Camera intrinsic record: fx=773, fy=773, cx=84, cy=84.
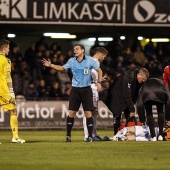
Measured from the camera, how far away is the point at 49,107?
88.0ft

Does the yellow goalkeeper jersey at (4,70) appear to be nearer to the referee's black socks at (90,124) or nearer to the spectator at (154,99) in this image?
the referee's black socks at (90,124)

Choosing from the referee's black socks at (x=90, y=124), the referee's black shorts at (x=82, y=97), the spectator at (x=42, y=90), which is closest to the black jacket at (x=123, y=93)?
the referee's black socks at (x=90, y=124)

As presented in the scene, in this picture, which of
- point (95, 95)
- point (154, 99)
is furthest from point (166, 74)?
point (95, 95)

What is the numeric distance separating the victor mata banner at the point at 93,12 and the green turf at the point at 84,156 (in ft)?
36.9

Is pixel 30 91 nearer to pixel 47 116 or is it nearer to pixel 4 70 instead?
pixel 47 116

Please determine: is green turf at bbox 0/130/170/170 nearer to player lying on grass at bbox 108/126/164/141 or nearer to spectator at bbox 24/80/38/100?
player lying on grass at bbox 108/126/164/141

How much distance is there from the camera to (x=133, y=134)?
18125 millimetres

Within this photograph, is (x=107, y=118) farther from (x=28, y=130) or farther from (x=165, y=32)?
(x=165, y=32)

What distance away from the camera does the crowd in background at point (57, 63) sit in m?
27.9

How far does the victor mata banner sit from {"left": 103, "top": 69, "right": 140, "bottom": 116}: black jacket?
8.91 metres

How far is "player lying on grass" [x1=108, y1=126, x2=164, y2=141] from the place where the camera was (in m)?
18.0

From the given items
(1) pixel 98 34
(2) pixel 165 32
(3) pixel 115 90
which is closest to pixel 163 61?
(2) pixel 165 32

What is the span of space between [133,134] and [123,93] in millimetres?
1006

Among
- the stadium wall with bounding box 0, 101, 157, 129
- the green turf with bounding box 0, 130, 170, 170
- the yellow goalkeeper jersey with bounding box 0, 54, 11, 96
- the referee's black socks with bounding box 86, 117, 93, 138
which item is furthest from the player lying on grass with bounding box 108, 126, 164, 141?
the stadium wall with bounding box 0, 101, 157, 129
